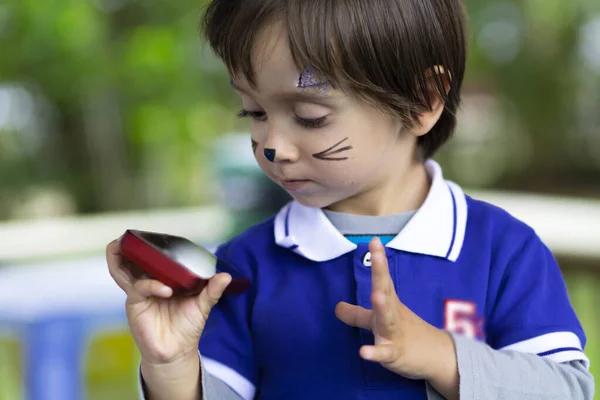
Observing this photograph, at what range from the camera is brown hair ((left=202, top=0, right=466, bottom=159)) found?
90 centimetres

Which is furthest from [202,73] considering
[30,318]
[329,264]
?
[329,264]

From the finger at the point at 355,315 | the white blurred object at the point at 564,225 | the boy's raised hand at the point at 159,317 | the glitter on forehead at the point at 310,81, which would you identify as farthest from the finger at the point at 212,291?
the white blurred object at the point at 564,225

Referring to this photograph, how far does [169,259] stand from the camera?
0.87m

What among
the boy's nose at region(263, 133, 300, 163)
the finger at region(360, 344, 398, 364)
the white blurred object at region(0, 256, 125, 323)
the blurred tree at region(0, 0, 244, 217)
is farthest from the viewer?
the blurred tree at region(0, 0, 244, 217)

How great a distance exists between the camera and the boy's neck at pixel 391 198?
1.03 meters

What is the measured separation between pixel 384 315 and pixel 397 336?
35 millimetres

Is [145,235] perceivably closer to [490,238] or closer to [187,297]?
[187,297]

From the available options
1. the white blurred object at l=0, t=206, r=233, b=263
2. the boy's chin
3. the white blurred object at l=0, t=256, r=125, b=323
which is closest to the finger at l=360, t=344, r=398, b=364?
the boy's chin

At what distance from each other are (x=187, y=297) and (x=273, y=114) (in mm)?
239

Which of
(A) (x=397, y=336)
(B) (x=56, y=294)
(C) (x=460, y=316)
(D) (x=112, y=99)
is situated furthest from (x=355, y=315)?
(D) (x=112, y=99)

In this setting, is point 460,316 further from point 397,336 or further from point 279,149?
point 279,149

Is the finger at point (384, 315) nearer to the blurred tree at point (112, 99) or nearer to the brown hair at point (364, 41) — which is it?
the brown hair at point (364, 41)

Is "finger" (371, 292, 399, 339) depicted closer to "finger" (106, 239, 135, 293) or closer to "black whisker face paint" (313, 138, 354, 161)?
"black whisker face paint" (313, 138, 354, 161)

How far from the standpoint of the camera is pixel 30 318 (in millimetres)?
2211
